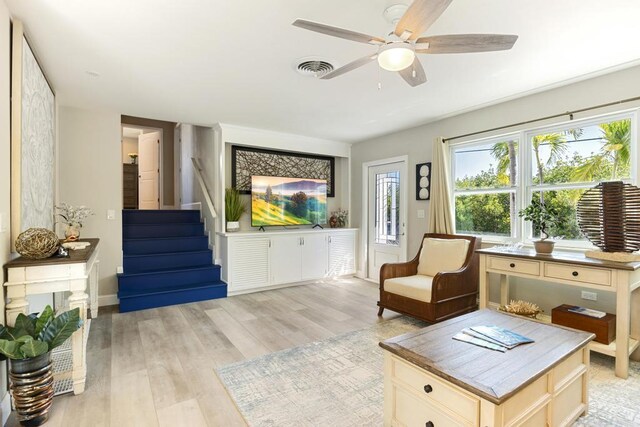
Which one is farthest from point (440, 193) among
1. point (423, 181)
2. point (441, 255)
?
point (441, 255)

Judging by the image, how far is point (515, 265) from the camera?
2.92m

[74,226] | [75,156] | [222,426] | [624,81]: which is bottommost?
[222,426]

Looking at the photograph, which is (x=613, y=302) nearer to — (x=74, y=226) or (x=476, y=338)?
(x=476, y=338)

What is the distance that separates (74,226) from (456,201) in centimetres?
425

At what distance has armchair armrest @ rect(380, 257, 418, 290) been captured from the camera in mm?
3754

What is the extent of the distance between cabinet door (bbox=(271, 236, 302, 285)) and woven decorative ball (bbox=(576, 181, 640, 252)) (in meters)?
3.58

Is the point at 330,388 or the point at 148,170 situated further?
the point at 148,170

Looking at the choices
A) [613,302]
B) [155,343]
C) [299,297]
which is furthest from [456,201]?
[155,343]

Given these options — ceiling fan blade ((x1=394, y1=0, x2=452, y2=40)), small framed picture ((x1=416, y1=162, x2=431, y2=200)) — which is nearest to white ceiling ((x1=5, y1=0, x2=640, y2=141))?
ceiling fan blade ((x1=394, y1=0, x2=452, y2=40))

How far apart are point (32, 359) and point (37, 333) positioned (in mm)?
183

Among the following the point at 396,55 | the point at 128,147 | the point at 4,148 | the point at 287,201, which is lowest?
the point at 287,201

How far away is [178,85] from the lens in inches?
123

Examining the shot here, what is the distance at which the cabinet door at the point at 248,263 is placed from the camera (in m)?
4.54

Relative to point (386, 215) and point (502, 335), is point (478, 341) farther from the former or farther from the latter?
point (386, 215)
